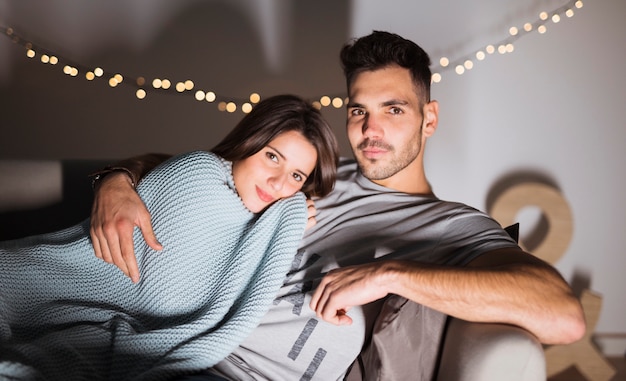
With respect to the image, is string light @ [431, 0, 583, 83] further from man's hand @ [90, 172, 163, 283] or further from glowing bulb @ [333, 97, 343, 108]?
man's hand @ [90, 172, 163, 283]

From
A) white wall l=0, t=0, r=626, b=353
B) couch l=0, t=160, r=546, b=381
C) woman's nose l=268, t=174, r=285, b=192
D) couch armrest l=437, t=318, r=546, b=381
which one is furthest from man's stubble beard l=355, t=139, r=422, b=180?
white wall l=0, t=0, r=626, b=353

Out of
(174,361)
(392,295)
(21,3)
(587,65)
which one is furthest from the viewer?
(21,3)

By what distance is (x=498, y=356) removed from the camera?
4.19 feet

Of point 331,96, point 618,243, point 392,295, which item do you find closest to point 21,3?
point 331,96

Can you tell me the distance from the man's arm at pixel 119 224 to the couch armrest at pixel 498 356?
2.23ft

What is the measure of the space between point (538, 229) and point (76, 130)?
1.90m

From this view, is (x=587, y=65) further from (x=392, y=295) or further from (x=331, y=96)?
(x=392, y=295)

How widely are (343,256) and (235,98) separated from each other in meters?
1.23

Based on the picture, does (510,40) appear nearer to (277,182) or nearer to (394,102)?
(394,102)

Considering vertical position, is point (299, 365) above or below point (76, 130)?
below

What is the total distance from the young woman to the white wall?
997 mm

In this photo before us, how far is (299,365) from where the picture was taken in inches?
61.8

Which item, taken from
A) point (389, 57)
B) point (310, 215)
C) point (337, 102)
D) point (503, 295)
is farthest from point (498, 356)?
point (337, 102)

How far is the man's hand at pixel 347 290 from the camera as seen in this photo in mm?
1373
